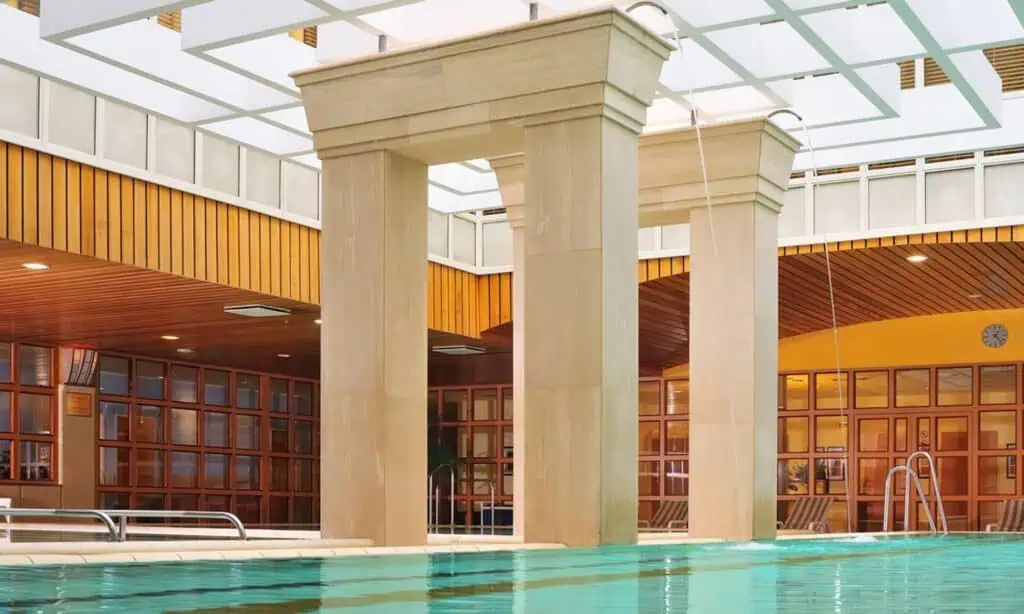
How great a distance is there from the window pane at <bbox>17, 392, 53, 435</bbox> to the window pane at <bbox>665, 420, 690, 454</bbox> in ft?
36.5

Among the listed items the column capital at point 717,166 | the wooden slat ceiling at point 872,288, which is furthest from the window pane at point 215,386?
the column capital at point 717,166

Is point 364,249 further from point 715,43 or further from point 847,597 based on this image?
point 847,597

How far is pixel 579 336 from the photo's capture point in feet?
31.0

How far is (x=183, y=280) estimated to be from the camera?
15.9 m

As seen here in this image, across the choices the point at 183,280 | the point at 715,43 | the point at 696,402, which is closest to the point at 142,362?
the point at 183,280

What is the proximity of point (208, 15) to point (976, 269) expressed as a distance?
40.5ft

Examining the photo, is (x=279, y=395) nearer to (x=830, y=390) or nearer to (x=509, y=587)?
(x=830, y=390)

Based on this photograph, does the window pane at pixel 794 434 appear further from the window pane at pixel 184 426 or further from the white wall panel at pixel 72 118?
the white wall panel at pixel 72 118

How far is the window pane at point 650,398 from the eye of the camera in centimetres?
2603

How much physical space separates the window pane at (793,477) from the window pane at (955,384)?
2776 mm

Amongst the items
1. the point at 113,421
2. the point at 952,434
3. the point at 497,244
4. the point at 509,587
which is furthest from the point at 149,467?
the point at 509,587

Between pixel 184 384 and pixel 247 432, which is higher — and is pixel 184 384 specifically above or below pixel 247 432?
above

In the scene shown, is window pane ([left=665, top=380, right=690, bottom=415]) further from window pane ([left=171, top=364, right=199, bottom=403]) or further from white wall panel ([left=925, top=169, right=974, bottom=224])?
white wall panel ([left=925, top=169, right=974, bottom=224])

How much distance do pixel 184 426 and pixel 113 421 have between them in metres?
1.64
